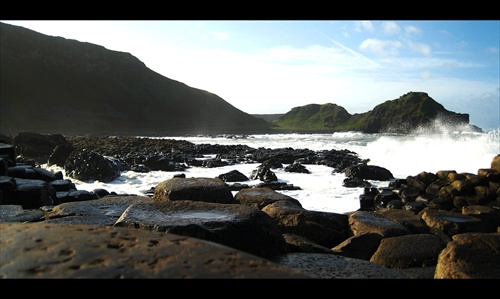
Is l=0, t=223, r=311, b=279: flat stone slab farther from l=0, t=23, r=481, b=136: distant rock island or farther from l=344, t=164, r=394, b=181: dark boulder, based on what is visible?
l=0, t=23, r=481, b=136: distant rock island

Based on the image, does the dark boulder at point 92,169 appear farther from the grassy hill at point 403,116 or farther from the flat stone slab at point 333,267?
the grassy hill at point 403,116

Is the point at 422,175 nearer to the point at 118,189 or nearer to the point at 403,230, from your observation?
the point at 403,230

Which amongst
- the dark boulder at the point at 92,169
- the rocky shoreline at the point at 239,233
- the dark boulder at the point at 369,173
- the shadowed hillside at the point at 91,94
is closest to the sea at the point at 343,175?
the dark boulder at the point at 92,169

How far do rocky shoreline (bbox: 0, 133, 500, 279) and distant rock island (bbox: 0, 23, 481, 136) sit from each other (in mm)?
53192

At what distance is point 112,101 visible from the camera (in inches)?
3125

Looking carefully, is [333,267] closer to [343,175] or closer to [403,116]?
[343,175]

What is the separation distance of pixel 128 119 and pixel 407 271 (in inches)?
2990

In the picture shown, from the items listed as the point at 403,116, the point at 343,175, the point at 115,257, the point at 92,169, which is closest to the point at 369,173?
the point at 343,175

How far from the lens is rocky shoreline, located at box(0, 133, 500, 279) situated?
4.77ft

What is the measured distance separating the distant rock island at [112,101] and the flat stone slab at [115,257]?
58.7m

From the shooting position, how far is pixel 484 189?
8.93 metres

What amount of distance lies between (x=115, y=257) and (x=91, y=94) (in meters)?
83.3

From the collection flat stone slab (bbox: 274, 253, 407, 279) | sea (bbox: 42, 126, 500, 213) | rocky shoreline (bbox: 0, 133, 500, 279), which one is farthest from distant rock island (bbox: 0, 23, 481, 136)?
flat stone slab (bbox: 274, 253, 407, 279)
